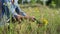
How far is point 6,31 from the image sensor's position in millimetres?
3201

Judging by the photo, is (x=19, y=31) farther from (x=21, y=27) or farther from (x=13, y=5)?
(x=13, y=5)

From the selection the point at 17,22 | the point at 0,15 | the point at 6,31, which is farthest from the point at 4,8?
the point at 6,31

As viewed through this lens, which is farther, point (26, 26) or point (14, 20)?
point (14, 20)

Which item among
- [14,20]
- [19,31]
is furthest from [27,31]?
[14,20]

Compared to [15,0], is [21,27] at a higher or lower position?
lower

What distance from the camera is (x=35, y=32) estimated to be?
3.17 m

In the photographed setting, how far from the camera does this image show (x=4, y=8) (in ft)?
12.8

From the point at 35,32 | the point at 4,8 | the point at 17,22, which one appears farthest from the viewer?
the point at 4,8

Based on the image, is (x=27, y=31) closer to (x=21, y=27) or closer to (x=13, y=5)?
(x=21, y=27)

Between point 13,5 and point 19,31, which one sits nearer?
point 19,31

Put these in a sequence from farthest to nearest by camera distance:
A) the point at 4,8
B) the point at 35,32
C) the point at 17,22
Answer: the point at 4,8 < the point at 17,22 < the point at 35,32

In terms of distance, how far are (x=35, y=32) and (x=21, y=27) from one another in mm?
217

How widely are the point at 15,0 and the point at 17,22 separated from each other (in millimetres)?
730

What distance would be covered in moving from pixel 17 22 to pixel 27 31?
0.29m
